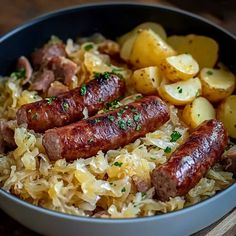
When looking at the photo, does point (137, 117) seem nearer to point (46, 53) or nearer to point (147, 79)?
point (147, 79)

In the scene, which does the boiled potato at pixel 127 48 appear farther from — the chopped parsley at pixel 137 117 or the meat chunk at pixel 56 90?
the chopped parsley at pixel 137 117

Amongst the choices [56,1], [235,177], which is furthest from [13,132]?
[56,1]

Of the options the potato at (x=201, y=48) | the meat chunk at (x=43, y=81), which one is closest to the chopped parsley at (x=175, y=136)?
the potato at (x=201, y=48)

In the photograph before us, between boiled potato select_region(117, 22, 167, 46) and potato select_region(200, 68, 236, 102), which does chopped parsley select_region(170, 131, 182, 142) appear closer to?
potato select_region(200, 68, 236, 102)

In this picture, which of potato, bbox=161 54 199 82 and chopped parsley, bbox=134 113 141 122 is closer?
chopped parsley, bbox=134 113 141 122

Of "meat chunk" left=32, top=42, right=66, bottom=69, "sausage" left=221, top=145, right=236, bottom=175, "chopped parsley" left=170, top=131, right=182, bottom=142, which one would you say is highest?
"meat chunk" left=32, top=42, right=66, bottom=69

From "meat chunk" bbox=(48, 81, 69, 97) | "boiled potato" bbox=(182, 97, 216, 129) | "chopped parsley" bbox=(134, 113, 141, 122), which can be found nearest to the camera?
"chopped parsley" bbox=(134, 113, 141, 122)

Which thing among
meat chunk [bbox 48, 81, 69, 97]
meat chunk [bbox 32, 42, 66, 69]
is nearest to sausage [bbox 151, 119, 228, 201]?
meat chunk [bbox 48, 81, 69, 97]
